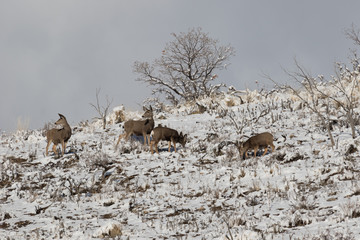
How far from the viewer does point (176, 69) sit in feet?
123

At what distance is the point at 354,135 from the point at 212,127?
6339 millimetres

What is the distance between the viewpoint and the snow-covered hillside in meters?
5.35

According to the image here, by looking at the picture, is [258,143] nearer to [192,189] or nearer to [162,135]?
[162,135]

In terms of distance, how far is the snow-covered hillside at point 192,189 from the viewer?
211 inches

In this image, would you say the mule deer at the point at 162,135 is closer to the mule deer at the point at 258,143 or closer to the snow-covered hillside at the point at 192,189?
the snow-covered hillside at the point at 192,189

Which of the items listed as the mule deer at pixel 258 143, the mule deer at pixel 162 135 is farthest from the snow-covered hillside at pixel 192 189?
the mule deer at pixel 162 135

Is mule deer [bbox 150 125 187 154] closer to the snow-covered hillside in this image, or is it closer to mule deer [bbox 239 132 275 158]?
the snow-covered hillside

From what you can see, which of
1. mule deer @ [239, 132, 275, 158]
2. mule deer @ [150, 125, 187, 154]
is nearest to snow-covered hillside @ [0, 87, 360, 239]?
mule deer @ [239, 132, 275, 158]

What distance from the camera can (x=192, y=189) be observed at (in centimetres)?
840

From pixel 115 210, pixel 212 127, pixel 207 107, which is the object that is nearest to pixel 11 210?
pixel 115 210

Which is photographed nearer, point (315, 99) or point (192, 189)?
point (192, 189)

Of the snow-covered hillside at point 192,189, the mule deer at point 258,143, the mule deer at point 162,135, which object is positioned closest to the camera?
the snow-covered hillside at point 192,189

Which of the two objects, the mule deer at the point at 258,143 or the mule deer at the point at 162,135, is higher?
the mule deer at the point at 162,135

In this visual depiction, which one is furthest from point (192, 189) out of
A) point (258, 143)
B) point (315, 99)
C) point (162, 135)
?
point (315, 99)
